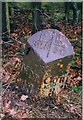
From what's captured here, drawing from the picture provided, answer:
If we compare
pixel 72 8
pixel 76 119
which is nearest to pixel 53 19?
pixel 72 8

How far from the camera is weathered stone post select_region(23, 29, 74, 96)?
3135mm

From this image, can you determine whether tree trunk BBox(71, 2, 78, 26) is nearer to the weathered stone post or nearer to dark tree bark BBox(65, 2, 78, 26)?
dark tree bark BBox(65, 2, 78, 26)

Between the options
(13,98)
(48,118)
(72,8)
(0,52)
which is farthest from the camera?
(72,8)

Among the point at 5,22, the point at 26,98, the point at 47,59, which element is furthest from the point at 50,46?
the point at 5,22

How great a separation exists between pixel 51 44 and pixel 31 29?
117 centimetres

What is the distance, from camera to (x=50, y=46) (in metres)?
3.22

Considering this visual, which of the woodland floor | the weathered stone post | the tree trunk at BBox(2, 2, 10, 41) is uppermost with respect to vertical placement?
the tree trunk at BBox(2, 2, 10, 41)

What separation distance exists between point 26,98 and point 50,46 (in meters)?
0.66

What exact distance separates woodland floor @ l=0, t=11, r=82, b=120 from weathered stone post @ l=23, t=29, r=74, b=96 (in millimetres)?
146

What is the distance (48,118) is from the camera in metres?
3.05

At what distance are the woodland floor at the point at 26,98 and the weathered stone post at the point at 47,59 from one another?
0.15 m

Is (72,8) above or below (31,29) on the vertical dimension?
above

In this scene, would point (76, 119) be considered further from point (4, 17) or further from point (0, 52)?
point (4, 17)

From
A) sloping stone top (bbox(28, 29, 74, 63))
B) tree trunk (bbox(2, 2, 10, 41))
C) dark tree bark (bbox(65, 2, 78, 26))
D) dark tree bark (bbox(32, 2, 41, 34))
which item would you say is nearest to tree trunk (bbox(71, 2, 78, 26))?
dark tree bark (bbox(65, 2, 78, 26))
